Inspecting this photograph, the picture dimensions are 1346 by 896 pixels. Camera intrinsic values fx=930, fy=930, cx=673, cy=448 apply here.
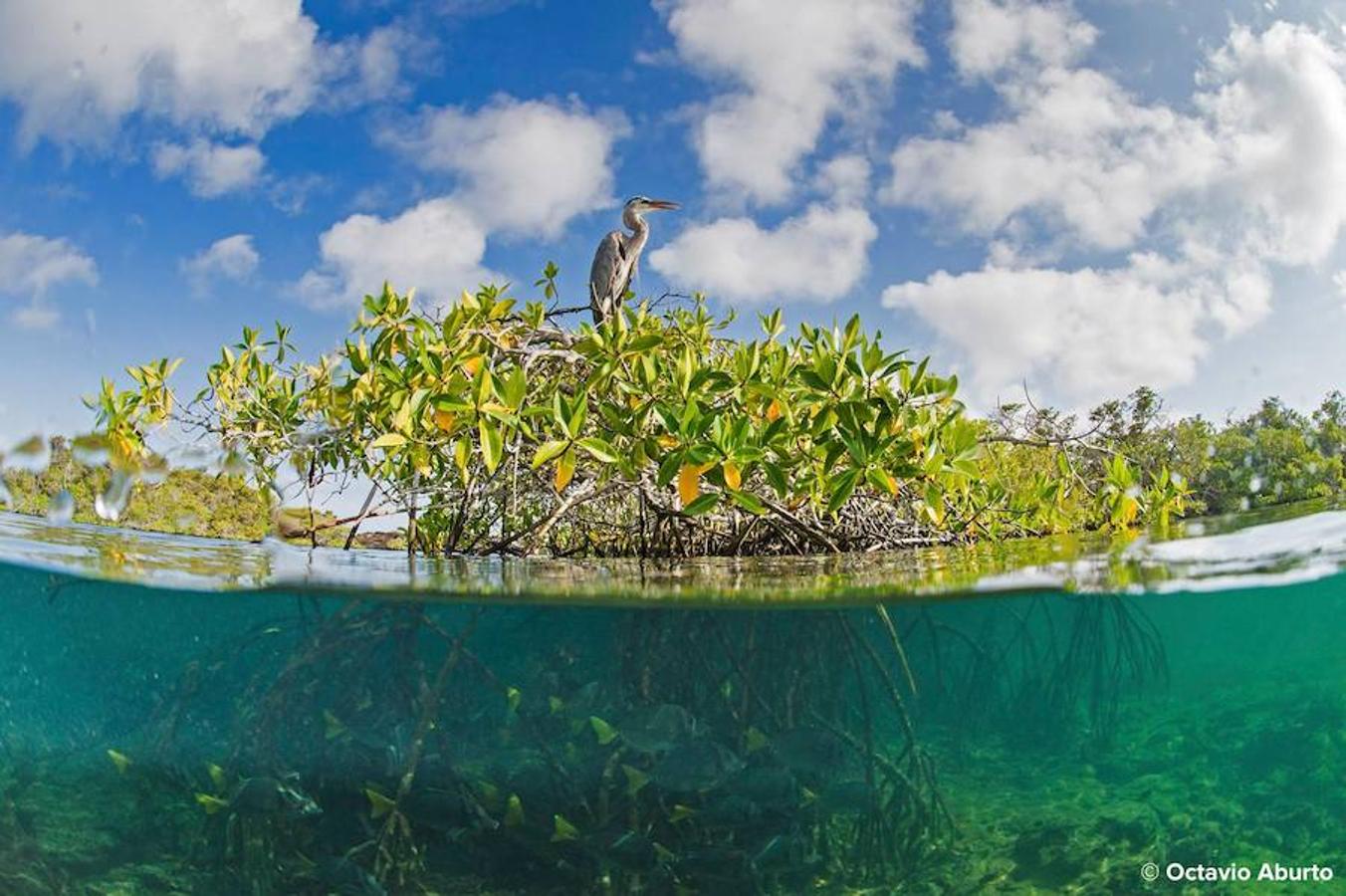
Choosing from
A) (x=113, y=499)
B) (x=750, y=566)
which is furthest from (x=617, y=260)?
(x=113, y=499)

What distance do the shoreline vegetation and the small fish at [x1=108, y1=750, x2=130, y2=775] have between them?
155 centimetres

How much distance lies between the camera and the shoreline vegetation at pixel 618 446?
133 inches

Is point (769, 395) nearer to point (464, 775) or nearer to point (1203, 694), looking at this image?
point (464, 775)

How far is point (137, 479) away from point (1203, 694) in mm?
9359

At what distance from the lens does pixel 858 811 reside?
4.83 meters

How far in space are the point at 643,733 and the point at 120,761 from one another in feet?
11.1

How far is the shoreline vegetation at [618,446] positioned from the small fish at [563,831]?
1.39 m

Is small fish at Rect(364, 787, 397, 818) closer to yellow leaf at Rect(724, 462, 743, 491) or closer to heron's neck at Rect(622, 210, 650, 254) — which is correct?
yellow leaf at Rect(724, 462, 743, 491)

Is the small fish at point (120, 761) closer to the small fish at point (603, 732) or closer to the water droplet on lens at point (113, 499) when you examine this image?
the water droplet on lens at point (113, 499)

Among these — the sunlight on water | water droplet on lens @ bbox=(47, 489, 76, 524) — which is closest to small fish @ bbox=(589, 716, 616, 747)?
the sunlight on water

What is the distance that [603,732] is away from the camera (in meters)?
4.50

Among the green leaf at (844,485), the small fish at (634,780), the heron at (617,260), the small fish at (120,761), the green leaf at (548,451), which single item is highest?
the heron at (617,260)

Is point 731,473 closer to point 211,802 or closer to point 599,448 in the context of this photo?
point 599,448

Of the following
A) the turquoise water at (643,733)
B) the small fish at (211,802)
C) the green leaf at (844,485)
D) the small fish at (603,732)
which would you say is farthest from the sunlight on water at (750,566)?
the green leaf at (844,485)
